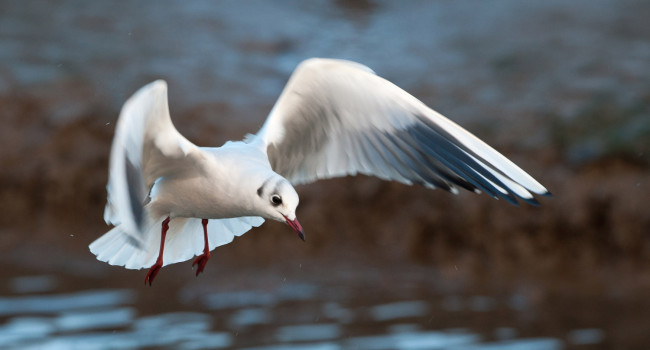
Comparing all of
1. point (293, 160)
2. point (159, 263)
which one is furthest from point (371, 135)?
point (159, 263)

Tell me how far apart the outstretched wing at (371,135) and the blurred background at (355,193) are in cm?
340

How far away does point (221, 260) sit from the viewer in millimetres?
7184

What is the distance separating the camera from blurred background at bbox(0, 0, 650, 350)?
20.7ft

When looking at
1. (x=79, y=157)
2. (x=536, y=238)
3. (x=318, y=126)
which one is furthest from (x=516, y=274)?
(x=318, y=126)

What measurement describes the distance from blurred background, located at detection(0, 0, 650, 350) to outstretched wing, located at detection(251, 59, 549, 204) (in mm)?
3403

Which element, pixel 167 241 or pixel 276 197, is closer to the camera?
pixel 276 197

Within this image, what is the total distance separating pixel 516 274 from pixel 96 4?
4552 millimetres

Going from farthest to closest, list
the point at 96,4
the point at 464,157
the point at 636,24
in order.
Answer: the point at 96,4 → the point at 636,24 → the point at 464,157

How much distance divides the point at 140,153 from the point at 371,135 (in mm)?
858

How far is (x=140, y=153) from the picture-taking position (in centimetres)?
211

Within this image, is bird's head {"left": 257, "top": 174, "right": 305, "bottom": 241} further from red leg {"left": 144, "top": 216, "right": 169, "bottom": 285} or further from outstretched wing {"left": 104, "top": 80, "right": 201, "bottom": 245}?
red leg {"left": 144, "top": 216, "right": 169, "bottom": 285}

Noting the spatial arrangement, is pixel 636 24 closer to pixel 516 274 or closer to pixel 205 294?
pixel 516 274

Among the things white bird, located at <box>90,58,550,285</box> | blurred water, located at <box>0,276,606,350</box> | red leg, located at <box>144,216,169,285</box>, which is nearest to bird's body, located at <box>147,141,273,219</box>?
white bird, located at <box>90,58,550,285</box>

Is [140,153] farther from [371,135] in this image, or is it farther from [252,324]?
[252,324]
